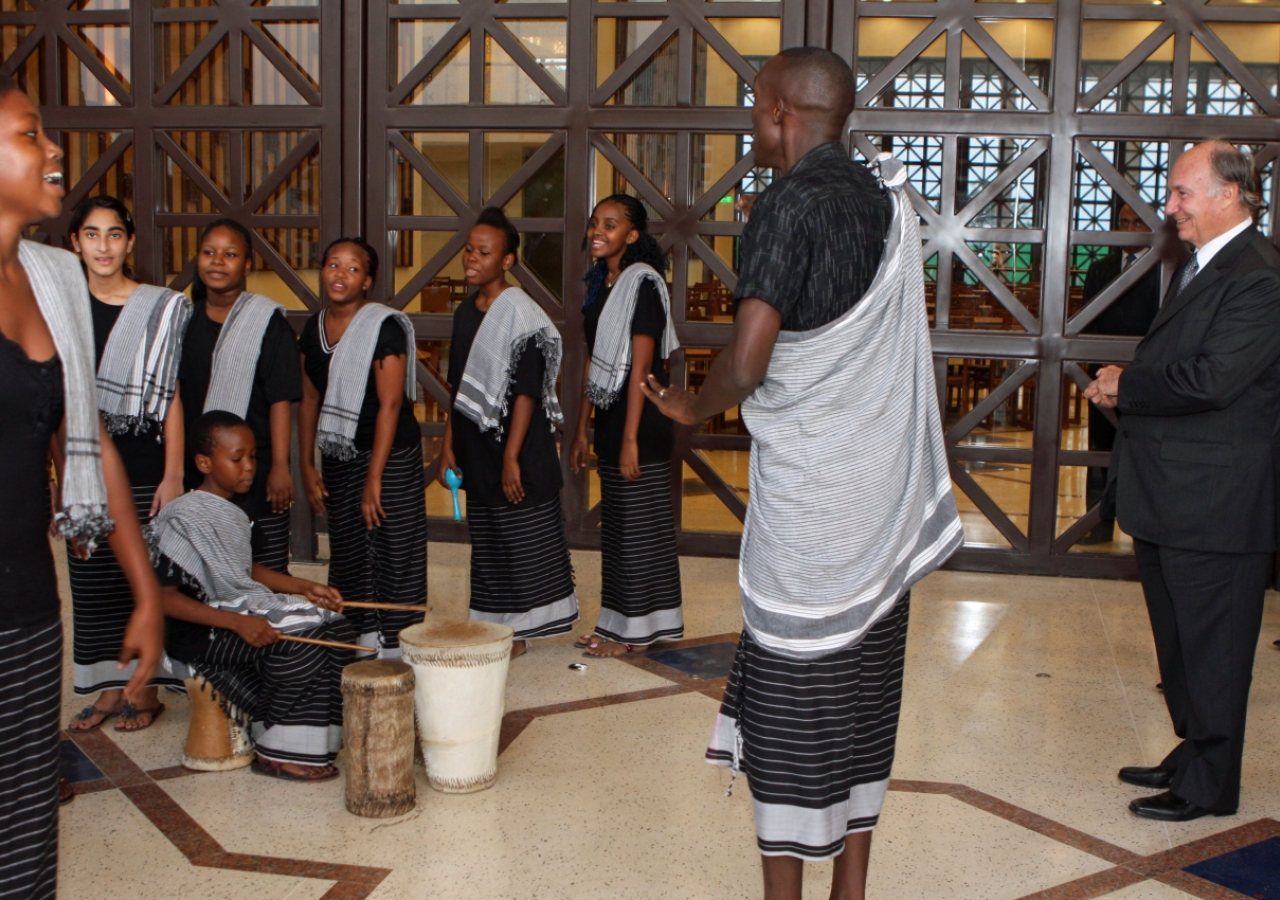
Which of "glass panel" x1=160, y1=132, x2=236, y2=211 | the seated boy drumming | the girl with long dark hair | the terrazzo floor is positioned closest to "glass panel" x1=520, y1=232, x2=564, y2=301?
"glass panel" x1=160, y1=132, x2=236, y2=211

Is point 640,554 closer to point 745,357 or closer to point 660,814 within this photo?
point 660,814

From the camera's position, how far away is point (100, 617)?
3840mm

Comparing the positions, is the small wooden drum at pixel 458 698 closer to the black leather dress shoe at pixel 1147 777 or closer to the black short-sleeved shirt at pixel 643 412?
the black short-sleeved shirt at pixel 643 412

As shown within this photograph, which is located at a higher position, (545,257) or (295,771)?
(545,257)

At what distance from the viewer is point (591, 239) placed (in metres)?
4.66

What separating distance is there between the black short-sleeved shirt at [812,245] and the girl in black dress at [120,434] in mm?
2185

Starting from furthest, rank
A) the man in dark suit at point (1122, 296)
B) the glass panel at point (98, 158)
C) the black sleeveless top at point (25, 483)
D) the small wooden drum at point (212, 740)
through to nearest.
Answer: the glass panel at point (98, 158) < the man in dark suit at point (1122, 296) < the small wooden drum at point (212, 740) < the black sleeveless top at point (25, 483)

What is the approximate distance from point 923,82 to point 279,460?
12.9ft

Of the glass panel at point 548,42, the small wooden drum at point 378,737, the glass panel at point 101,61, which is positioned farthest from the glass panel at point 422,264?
the small wooden drum at point 378,737

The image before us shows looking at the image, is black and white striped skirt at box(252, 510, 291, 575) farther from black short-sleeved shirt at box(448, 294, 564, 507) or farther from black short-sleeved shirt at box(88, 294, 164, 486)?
black short-sleeved shirt at box(448, 294, 564, 507)

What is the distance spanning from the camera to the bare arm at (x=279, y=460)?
3.93 m

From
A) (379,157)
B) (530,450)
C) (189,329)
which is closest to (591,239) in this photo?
(530,450)

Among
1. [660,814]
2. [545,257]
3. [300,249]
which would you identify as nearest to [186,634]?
[660,814]

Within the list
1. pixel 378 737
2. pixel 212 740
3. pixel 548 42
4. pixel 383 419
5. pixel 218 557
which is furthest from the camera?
pixel 548 42
